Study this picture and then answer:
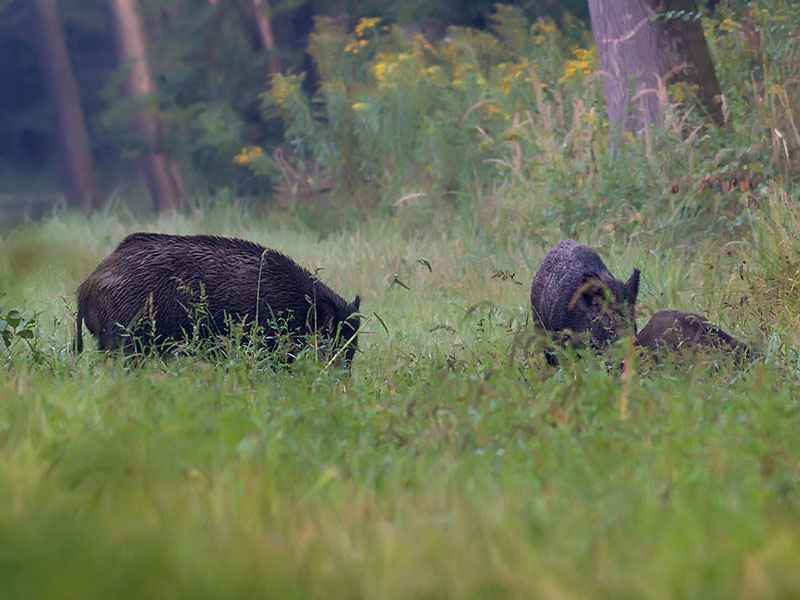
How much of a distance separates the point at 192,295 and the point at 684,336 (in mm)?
2511

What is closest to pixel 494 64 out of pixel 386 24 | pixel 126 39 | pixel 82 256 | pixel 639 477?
pixel 386 24

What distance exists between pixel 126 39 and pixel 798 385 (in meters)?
19.2

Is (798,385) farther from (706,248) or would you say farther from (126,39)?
(126,39)

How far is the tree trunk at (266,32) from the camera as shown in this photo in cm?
1849

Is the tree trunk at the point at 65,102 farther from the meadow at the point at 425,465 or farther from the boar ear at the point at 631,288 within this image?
the boar ear at the point at 631,288

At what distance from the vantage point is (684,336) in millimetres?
5270

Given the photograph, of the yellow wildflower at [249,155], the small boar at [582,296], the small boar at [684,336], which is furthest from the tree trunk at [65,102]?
the small boar at [684,336]

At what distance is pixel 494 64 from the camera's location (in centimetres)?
1511

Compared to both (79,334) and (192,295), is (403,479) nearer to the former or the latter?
(192,295)

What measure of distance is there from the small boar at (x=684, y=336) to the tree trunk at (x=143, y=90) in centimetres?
1492

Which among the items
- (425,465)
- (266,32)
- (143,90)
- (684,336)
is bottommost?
(143,90)

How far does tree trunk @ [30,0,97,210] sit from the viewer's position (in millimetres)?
A: 24219

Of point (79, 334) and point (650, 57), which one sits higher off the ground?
point (650, 57)

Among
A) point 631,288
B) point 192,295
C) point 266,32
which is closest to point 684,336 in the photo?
point 631,288
